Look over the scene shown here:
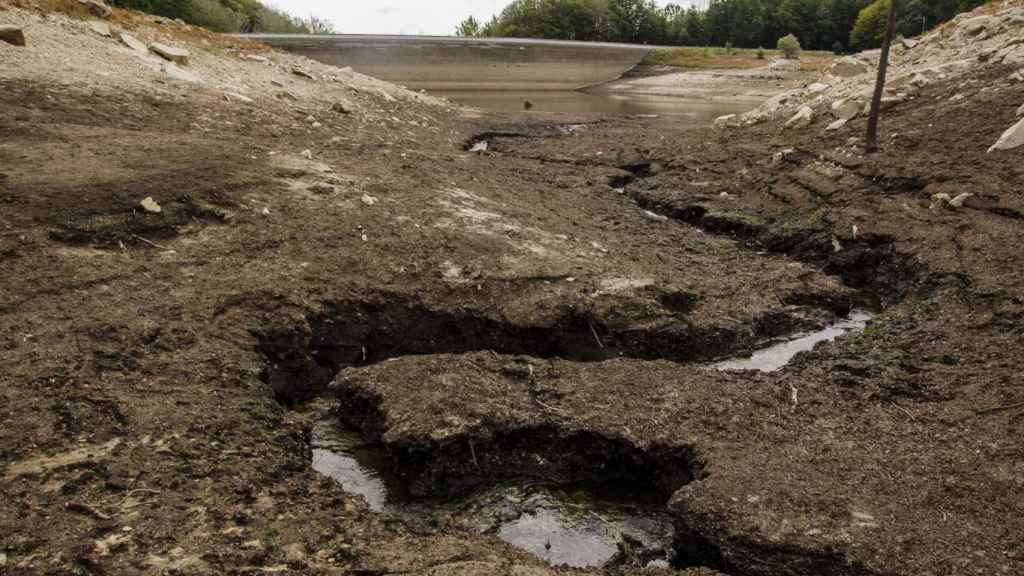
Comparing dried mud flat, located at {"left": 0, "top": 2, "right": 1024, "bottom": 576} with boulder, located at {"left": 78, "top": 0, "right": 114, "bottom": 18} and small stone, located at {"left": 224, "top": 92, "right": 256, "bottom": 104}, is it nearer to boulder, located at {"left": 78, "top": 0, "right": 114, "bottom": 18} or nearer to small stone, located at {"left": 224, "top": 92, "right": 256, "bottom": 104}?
small stone, located at {"left": 224, "top": 92, "right": 256, "bottom": 104}

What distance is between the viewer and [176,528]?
333 centimetres

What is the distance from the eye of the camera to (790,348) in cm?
645

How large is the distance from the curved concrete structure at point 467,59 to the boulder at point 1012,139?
91.1ft

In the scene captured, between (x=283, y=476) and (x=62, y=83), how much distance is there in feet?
26.7

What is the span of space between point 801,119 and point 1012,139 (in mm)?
4690

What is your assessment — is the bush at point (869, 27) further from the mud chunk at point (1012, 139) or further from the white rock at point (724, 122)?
the mud chunk at point (1012, 139)

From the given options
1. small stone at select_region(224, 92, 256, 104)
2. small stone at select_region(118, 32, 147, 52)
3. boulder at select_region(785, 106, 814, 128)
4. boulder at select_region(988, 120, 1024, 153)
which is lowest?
boulder at select_region(785, 106, 814, 128)

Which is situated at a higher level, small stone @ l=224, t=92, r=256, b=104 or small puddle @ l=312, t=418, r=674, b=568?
small stone @ l=224, t=92, r=256, b=104

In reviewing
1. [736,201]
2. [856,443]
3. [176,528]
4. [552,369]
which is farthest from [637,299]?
[736,201]

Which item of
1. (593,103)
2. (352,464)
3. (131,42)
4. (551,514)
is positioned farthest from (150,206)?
(593,103)

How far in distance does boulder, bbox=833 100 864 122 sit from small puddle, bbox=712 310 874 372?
6418 mm

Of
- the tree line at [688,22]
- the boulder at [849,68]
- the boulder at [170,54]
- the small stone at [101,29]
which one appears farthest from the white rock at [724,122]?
the tree line at [688,22]

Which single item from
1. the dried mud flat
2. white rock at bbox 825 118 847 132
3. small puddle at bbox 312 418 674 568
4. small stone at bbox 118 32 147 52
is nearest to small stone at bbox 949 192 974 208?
the dried mud flat

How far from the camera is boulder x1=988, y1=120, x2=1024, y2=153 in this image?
9.09 meters
